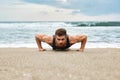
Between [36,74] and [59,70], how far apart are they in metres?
0.50

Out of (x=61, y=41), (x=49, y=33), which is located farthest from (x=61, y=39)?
(x=49, y=33)

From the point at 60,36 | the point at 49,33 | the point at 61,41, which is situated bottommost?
the point at 49,33

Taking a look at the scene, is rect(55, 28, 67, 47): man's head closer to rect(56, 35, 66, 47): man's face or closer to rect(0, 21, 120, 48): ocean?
rect(56, 35, 66, 47): man's face

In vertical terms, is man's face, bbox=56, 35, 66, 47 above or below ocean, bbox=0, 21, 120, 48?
above

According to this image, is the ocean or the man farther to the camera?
the ocean

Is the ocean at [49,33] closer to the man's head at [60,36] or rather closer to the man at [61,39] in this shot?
the man at [61,39]

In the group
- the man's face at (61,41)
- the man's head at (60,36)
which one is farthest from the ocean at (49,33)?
Result: the man's head at (60,36)

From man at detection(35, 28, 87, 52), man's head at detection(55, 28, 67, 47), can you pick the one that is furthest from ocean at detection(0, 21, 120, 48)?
man's head at detection(55, 28, 67, 47)

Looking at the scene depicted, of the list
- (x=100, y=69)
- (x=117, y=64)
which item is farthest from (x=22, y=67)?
(x=117, y=64)

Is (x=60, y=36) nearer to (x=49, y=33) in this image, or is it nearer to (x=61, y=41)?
(x=61, y=41)

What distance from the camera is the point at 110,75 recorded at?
4.18 metres

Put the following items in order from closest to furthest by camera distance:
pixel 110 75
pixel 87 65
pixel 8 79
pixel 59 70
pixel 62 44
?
pixel 8 79 → pixel 110 75 → pixel 59 70 → pixel 87 65 → pixel 62 44

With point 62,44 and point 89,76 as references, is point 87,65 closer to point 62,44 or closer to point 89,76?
point 89,76

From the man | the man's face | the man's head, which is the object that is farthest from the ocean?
the man's head
